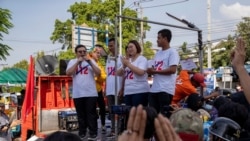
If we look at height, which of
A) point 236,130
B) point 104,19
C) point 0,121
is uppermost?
point 104,19

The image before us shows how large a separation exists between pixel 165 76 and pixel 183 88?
46 cm

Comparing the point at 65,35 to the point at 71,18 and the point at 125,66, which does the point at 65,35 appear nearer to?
the point at 71,18

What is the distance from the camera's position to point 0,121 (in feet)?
24.6

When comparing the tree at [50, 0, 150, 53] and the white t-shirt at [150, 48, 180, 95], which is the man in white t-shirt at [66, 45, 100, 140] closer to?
the white t-shirt at [150, 48, 180, 95]

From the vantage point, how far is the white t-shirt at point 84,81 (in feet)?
19.7

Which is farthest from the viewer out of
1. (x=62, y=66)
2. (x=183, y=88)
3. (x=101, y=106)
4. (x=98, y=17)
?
(x=98, y=17)

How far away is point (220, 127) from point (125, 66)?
3178 millimetres

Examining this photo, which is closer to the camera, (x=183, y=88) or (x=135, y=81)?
(x=135, y=81)

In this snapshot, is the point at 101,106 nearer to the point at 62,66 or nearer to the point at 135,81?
the point at 135,81

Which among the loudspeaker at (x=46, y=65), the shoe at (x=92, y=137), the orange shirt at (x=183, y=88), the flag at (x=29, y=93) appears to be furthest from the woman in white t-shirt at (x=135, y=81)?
the loudspeaker at (x=46, y=65)

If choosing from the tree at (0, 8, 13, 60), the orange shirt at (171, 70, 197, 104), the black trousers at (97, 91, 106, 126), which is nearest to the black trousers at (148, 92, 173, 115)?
the orange shirt at (171, 70, 197, 104)

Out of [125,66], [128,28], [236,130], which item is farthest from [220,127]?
[128,28]

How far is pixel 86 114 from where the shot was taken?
602cm

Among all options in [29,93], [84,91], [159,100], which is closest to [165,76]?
[159,100]
